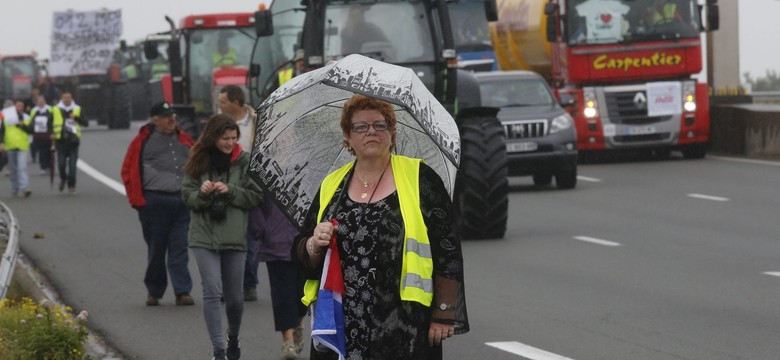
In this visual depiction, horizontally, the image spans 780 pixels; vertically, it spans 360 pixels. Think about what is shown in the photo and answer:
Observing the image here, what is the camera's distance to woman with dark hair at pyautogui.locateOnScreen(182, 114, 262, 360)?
444 inches

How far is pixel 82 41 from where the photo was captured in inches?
2301

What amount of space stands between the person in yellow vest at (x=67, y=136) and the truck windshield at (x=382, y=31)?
10.6 m

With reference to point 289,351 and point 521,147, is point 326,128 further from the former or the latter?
point 521,147

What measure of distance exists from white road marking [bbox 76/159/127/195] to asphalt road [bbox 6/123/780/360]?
2.14 m

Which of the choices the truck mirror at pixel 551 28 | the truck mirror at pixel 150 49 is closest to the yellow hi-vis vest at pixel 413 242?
the truck mirror at pixel 150 49

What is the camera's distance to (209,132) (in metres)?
11.6

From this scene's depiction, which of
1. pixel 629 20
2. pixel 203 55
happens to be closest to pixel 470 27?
pixel 629 20

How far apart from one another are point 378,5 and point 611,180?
9.75 meters

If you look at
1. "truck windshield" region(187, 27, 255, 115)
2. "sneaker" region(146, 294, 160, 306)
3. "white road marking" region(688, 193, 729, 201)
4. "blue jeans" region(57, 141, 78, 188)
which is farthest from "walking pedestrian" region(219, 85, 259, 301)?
"blue jeans" region(57, 141, 78, 188)

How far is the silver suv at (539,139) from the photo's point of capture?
87.6 ft

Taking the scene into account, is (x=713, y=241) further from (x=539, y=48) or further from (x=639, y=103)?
(x=539, y=48)

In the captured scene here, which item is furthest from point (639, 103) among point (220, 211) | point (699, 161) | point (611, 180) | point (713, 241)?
point (220, 211)

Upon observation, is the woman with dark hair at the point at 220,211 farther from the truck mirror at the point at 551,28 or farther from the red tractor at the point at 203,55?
the truck mirror at the point at 551,28

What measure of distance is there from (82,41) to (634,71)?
3020 centimetres
